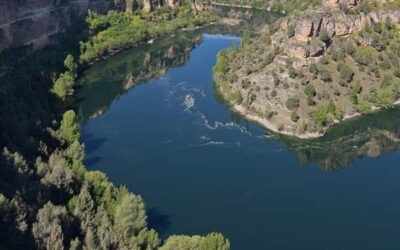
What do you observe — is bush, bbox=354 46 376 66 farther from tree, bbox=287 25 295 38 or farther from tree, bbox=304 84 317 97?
tree, bbox=304 84 317 97

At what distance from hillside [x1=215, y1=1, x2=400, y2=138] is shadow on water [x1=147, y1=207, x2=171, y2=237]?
95.9 ft

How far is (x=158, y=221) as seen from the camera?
64.0m

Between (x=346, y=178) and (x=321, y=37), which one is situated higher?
(x=321, y=37)

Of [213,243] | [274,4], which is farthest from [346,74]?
[274,4]

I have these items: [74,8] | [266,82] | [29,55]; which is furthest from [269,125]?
[74,8]

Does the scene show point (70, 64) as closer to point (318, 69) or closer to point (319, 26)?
point (318, 69)

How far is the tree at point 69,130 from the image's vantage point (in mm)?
73981

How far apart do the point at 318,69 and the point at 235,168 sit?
30.3m

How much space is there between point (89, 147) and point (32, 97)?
11.3m

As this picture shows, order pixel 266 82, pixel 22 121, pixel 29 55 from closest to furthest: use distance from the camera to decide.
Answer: pixel 22 121 → pixel 266 82 → pixel 29 55

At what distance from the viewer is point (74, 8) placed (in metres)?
143

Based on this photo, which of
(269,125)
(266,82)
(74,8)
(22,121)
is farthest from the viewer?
(74,8)

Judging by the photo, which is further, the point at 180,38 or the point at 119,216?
the point at 180,38

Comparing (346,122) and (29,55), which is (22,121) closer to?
(29,55)
